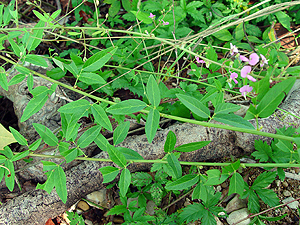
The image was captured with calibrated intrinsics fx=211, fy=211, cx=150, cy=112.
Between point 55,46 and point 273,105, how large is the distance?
2.50 metres

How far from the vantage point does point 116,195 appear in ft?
6.38

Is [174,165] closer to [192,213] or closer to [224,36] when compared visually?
[192,213]

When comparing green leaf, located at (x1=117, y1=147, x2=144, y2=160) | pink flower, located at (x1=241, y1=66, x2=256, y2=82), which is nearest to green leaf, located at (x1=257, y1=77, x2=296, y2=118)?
pink flower, located at (x1=241, y1=66, x2=256, y2=82)

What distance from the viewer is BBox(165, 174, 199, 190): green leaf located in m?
1.12

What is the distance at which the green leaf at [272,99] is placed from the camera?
0.92 m

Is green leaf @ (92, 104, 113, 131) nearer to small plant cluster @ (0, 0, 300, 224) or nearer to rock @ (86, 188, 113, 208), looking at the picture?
small plant cluster @ (0, 0, 300, 224)

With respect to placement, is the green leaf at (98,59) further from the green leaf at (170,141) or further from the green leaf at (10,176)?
the green leaf at (10,176)

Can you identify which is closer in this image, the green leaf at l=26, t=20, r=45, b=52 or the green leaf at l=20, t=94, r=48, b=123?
the green leaf at l=20, t=94, r=48, b=123

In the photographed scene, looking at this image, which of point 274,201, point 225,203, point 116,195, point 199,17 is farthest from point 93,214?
point 199,17

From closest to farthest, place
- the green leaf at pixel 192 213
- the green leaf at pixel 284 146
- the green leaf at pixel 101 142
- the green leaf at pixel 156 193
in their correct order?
the green leaf at pixel 284 146
the green leaf at pixel 101 142
the green leaf at pixel 192 213
the green leaf at pixel 156 193

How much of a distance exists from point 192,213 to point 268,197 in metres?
0.58

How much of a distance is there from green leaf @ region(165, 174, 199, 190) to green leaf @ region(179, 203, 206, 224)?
520 millimetres

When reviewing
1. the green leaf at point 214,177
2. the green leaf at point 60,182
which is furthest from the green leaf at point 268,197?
the green leaf at point 60,182

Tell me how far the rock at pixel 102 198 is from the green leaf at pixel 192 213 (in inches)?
27.9
